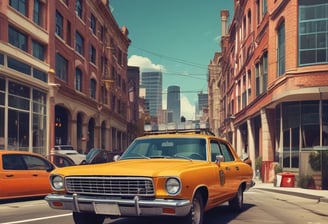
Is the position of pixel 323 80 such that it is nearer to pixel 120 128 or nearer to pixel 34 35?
pixel 34 35

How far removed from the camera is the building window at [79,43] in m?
37.7

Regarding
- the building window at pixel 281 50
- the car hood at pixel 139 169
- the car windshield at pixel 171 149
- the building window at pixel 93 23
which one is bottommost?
the car hood at pixel 139 169

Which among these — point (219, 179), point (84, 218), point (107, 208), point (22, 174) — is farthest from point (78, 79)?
point (107, 208)

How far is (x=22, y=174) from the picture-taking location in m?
12.1

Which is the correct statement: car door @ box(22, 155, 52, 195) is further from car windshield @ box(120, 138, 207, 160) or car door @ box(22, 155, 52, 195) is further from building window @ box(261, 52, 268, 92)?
building window @ box(261, 52, 268, 92)

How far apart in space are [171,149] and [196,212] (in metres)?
1.50

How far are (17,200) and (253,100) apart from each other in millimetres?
22557

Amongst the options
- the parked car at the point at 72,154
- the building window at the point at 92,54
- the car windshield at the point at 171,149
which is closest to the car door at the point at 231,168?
the car windshield at the point at 171,149

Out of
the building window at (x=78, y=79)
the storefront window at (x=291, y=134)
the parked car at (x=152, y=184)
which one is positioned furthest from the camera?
the building window at (x=78, y=79)

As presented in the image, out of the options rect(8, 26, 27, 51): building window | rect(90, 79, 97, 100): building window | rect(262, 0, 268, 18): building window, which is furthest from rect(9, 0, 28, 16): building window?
rect(90, 79, 97, 100): building window

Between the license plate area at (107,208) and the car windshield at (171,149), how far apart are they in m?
1.67

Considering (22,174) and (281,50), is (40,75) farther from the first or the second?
(22,174)

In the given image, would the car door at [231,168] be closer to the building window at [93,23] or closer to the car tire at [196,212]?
the car tire at [196,212]

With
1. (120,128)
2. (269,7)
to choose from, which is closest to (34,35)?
(269,7)
